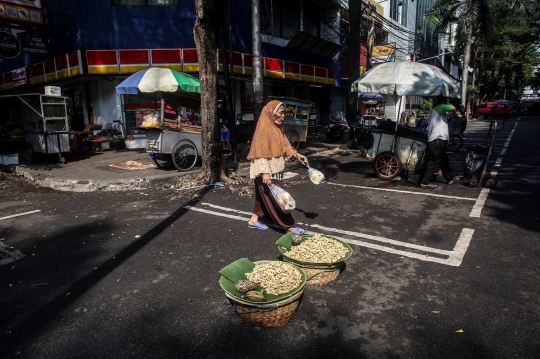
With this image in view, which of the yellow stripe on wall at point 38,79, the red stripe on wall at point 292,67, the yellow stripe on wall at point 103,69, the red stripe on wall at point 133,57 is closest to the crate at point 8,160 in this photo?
the yellow stripe on wall at point 103,69

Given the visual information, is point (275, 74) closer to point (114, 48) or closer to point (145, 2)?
point (145, 2)

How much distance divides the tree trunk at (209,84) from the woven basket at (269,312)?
5.36 m

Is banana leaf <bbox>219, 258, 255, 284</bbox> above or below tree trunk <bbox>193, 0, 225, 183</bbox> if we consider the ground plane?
below

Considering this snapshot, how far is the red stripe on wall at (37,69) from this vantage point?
1476cm

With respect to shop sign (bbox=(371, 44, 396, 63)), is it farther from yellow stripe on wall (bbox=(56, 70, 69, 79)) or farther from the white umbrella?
yellow stripe on wall (bbox=(56, 70, 69, 79))

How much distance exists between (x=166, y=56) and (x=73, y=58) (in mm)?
3202

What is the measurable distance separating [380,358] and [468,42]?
3080 cm

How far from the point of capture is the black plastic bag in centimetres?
734

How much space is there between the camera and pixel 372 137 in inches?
332

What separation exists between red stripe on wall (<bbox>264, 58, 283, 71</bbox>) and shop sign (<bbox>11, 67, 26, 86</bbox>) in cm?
1099

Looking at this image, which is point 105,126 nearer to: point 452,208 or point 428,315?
point 452,208

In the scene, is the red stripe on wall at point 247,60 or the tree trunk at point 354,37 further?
the red stripe on wall at point 247,60

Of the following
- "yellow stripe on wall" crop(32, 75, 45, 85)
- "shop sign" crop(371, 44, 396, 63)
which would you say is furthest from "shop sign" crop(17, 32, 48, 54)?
"shop sign" crop(371, 44, 396, 63)

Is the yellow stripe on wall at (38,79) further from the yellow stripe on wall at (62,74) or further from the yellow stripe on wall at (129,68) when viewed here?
the yellow stripe on wall at (129,68)
